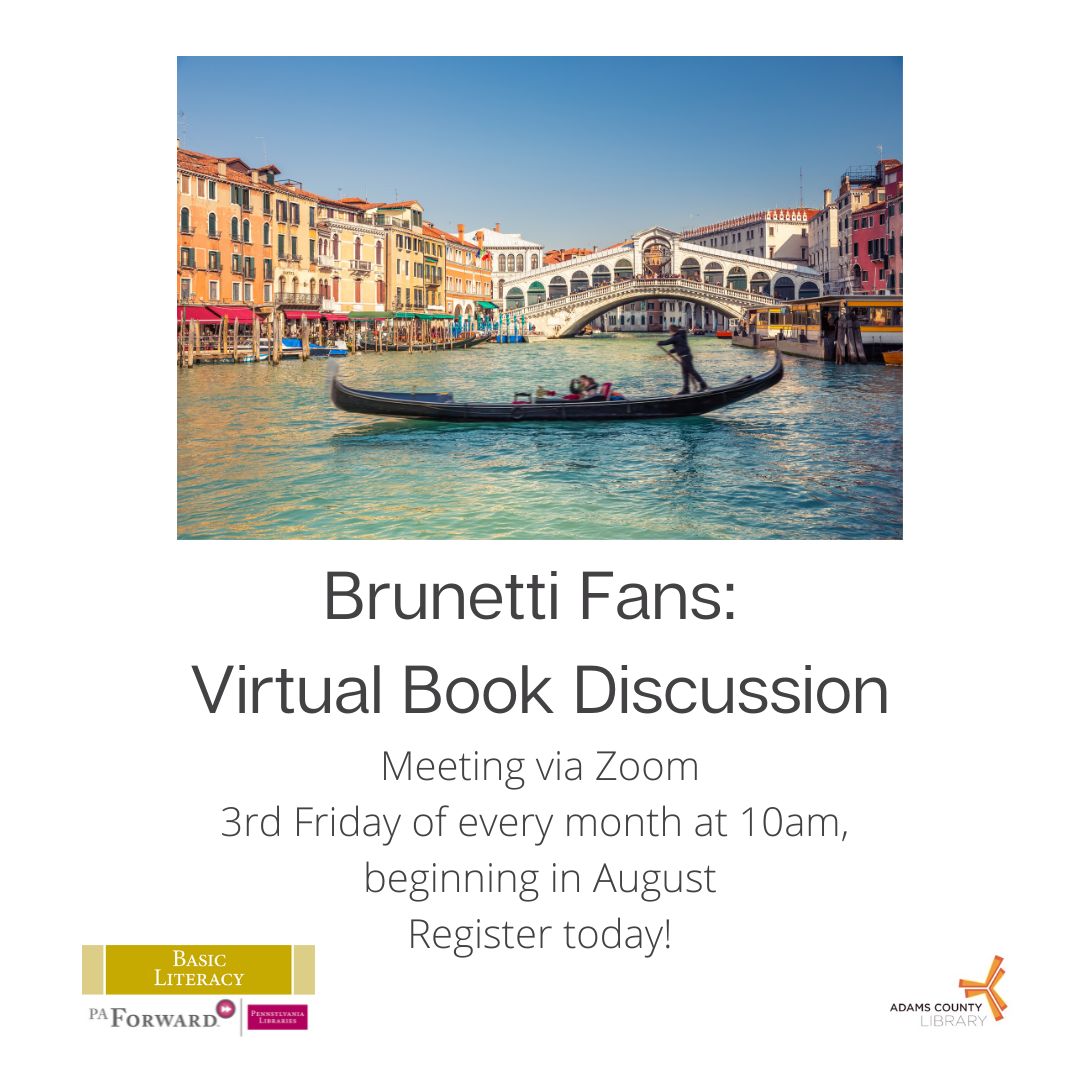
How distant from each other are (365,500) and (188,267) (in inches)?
212

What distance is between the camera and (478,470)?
348 cm

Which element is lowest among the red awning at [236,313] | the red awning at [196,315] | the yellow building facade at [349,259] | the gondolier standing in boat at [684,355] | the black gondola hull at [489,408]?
the black gondola hull at [489,408]

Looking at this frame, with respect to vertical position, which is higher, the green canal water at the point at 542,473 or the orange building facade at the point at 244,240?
the orange building facade at the point at 244,240

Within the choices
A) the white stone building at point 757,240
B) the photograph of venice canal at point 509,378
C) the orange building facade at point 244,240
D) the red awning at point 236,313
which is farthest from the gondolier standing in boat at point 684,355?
the red awning at point 236,313

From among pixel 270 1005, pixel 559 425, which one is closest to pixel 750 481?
pixel 559 425

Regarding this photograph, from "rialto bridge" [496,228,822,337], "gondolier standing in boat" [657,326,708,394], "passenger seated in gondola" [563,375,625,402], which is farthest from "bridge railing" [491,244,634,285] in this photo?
"passenger seated in gondola" [563,375,625,402]

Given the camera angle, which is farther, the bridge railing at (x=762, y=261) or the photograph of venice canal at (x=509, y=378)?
the bridge railing at (x=762, y=261)

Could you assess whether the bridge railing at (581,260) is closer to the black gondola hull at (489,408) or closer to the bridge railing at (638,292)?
the bridge railing at (638,292)

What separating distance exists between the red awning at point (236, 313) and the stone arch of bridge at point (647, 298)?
658cm

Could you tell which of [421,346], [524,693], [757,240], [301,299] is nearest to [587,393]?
[524,693]

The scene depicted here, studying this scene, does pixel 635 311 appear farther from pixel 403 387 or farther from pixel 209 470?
pixel 209 470

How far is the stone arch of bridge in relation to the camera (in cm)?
1385
